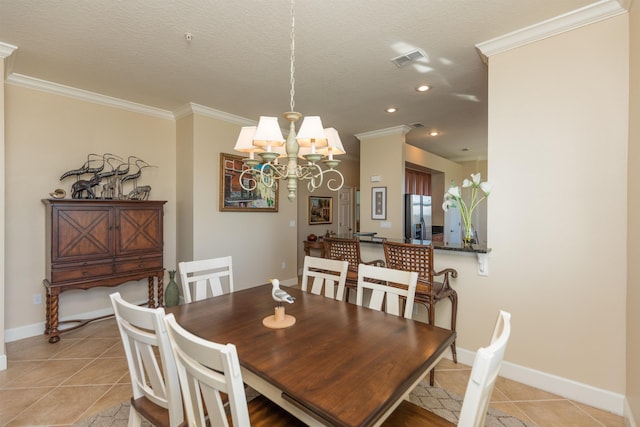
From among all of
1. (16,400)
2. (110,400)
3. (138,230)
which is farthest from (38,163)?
(110,400)

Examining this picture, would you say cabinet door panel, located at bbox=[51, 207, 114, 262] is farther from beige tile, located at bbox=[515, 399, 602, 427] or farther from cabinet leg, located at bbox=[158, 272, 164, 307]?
beige tile, located at bbox=[515, 399, 602, 427]

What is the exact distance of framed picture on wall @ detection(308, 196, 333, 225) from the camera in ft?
21.6

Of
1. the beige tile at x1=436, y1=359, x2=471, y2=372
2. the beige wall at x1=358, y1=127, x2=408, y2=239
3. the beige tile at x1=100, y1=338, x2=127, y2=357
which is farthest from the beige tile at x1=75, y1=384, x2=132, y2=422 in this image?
the beige wall at x1=358, y1=127, x2=408, y2=239

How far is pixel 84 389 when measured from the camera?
2.25m

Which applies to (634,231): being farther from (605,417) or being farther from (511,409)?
(511,409)

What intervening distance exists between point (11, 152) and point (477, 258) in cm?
459

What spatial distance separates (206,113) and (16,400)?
130 inches

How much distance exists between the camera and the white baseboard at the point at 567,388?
6.44 ft

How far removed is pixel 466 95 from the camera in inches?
137

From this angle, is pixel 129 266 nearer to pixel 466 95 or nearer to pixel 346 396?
pixel 346 396

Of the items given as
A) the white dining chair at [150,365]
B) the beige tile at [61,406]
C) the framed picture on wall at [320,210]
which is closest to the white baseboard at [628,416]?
the white dining chair at [150,365]

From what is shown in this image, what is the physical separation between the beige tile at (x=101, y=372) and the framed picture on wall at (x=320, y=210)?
439 centimetres

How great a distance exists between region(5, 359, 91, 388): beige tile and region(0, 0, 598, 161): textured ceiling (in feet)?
8.81

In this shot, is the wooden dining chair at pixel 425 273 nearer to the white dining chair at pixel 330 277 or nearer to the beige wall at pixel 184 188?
the white dining chair at pixel 330 277
